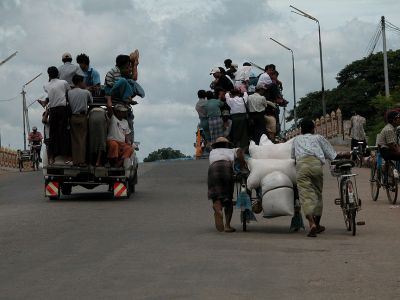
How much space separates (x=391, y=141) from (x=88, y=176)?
20.5ft

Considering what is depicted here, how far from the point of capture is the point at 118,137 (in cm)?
2244

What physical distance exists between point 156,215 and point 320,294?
30.1 ft

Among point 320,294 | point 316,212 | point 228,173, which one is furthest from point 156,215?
point 320,294

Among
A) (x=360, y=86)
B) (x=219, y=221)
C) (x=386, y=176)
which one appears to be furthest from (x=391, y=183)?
(x=360, y=86)

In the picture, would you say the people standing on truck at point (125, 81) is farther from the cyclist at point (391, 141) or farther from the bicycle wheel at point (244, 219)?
the bicycle wheel at point (244, 219)

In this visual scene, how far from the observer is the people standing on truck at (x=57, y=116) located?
866 inches

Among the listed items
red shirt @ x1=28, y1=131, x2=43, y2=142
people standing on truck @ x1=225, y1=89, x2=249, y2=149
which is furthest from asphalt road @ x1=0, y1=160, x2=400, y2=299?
red shirt @ x1=28, y1=131, x2=43, y2=142

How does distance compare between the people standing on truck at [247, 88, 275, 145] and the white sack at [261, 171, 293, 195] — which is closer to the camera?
the white sack at [261, 171, 293, 195]

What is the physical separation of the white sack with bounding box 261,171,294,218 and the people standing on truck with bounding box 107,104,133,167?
21.7 ft

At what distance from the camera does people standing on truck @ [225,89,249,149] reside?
26.1 metres

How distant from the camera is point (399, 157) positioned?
66.5 feet

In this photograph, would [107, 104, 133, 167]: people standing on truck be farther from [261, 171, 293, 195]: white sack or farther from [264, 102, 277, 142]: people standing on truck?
[261, 171, 293, 195]: white sack

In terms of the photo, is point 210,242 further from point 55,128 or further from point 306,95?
point 306,95

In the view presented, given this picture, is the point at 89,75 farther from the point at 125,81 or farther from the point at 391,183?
the point at 391,183
